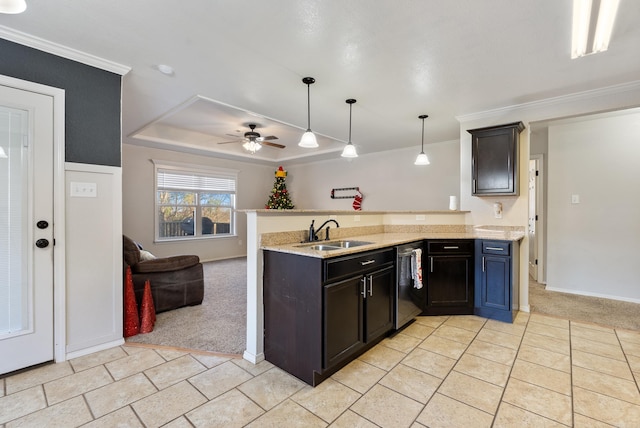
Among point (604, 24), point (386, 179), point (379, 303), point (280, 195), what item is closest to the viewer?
point (604, 24)

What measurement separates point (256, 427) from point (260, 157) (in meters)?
6.23

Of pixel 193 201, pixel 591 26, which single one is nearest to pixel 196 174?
pixel 193 201

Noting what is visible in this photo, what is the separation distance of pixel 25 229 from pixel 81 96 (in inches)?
44.6

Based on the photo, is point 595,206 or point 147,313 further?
point 595,206

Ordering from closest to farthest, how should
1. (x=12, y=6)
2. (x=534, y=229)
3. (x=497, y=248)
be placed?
(x=12, y=6) → (x=497, y=248) → (x=534, y=229)

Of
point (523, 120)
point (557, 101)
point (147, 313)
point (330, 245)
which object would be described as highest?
point (557, 101)

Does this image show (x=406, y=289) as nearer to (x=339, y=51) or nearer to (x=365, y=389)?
(x=365, y=389)

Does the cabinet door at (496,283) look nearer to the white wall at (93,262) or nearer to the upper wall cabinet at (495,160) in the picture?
the upper wall cabinet at (495,160)

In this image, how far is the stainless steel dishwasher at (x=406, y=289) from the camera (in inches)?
110

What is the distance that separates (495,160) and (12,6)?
408cm

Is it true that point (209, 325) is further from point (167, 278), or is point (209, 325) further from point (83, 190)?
point (83, 190)

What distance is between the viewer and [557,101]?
330 centimetres

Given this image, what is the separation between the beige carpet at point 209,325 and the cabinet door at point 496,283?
8.47 feet

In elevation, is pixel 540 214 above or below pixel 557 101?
below
